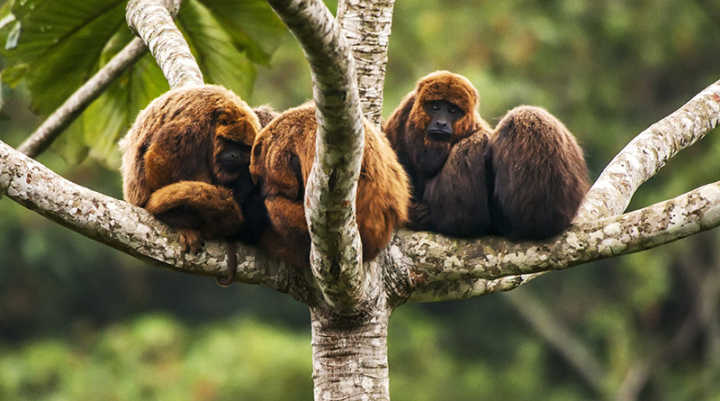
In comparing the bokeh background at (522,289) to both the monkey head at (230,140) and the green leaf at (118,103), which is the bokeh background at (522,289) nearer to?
the green leaf at (118,103)

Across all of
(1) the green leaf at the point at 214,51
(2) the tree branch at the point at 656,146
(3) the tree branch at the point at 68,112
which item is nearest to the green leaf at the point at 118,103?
(1) the green leaf at the point at 214,51

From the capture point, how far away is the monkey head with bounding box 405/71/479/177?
5.34 meters

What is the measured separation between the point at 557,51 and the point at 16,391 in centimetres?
1181

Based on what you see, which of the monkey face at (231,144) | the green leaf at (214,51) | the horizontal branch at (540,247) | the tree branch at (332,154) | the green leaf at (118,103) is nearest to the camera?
the tree branch at (332,154)

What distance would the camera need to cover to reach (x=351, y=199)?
349 centimetres

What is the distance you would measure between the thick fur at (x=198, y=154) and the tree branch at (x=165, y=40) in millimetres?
610

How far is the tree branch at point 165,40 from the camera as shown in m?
5.39

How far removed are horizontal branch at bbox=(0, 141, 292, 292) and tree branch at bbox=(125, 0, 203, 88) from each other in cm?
143

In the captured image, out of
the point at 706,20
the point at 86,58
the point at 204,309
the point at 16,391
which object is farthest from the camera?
the point at 204,309

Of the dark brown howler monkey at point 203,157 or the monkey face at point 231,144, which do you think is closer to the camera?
the dark brown howler monkey at point 203,157

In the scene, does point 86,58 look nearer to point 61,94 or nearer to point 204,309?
point 61,94

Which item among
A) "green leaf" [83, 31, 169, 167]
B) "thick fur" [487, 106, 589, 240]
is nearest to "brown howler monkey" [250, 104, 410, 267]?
"thick fur" [487, 106, 589, 240]

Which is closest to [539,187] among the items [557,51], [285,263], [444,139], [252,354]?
[444,139]

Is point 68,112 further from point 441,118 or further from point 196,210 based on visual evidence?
point 441,118
